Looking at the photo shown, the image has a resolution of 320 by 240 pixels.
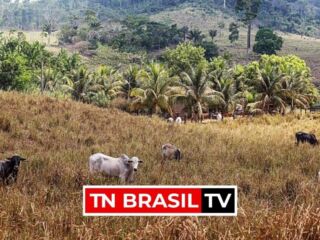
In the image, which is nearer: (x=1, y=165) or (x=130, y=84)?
(x=1, y=165)

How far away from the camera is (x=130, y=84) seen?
42.5 m

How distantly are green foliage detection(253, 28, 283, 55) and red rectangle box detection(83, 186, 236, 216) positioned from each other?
255 ft

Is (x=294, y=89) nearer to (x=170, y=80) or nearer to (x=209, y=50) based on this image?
(x=170, y=80)

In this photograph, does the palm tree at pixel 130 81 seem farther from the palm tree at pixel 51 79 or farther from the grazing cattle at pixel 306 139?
the grazing cattle at pixel 306 139

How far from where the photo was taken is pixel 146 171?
11180mm

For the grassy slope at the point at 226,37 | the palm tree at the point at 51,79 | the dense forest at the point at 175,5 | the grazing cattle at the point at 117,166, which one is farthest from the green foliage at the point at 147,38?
the grazing cattle at the point at 117,166

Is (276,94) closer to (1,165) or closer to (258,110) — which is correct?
(258,110)

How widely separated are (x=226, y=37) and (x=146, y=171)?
9528cm

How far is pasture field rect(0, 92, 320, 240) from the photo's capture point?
412cm

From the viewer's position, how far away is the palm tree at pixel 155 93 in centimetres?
3491

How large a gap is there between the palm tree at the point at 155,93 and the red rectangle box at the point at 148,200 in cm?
3127

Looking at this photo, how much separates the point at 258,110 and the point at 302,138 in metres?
17.9

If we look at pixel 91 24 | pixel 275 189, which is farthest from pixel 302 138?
pixel 91 24

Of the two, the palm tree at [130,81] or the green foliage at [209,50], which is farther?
the green foliage at [209,50]
